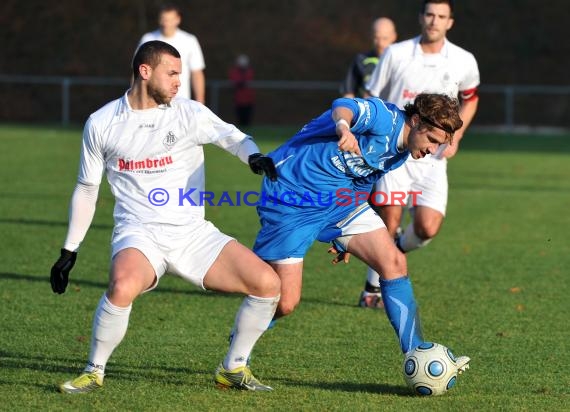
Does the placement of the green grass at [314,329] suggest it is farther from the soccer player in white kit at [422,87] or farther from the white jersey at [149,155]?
the white jersey at [149,155]

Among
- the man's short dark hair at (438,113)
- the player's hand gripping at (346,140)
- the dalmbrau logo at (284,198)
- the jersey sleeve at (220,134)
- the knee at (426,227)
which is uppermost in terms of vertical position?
the man's short dark hair at (438,113)

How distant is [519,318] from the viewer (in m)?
7.86

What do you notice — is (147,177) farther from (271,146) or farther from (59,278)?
(271,146)

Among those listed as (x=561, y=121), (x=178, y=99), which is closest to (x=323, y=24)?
(x=561, y=121)

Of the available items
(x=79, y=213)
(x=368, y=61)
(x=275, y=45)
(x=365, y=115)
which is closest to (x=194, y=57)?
(x=368, y=61)

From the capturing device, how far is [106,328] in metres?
5.39

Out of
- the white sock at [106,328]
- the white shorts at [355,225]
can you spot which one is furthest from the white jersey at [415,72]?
the white sock at [106,328]

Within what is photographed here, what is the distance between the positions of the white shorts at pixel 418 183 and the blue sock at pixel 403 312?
2262 millimetres

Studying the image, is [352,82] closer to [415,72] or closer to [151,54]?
[415,72]

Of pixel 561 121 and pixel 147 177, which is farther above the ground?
pixel 147 177

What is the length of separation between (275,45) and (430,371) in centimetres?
3292

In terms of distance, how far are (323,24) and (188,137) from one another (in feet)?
111

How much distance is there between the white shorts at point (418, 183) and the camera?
8.23 meters

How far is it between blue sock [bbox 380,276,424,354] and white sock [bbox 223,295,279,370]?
646 mm
